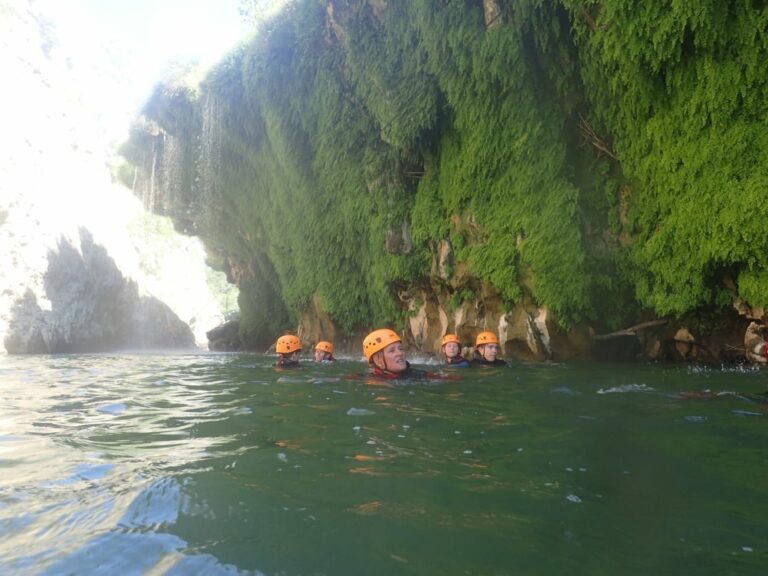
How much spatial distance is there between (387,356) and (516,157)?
6.20 meters

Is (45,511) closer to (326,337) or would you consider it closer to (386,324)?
(386,324)

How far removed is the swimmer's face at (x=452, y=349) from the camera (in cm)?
1077

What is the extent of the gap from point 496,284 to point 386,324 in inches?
244

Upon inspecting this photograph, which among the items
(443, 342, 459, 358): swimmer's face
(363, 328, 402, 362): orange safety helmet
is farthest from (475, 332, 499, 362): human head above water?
(363, 328, 402, 362): orange safety helmet

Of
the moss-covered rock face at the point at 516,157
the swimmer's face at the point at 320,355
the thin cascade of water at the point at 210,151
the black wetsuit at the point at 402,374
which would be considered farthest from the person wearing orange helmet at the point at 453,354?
the thin cascade of water at the point at 210,151

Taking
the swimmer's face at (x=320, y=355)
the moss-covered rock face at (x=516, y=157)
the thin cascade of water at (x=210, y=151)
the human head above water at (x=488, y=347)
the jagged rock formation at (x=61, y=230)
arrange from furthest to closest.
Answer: the jagged rock formation at (x=61, y=230) < the thin cascade of water at (x=210, y=151) < the swimmer's face at (x=320, y=355) < the human head above water at (x=488, y=347) < the moss-covered rock face at (x=516, y=157)

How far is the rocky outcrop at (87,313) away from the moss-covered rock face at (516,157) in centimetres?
1742

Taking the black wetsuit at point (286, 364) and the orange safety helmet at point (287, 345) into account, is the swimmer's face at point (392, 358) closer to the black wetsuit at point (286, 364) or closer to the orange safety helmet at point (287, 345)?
the black wetsuit at point (286, 364)

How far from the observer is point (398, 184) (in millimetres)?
15750

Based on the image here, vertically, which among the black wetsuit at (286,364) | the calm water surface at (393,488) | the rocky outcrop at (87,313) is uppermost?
the rocky outcrop at (87,313)

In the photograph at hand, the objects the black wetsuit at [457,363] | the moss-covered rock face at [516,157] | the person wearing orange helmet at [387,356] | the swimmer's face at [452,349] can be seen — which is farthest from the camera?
the swimmer's face at [452,349]

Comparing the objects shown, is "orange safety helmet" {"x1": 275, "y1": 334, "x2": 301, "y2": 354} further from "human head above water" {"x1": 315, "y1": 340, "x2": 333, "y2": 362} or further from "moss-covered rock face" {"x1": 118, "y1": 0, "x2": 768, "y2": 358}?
"moss-covered rock face" {"x1": 118, "y1": 0, "x2": 768, "y2": 358}

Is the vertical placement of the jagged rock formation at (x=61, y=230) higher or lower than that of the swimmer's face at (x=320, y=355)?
higher

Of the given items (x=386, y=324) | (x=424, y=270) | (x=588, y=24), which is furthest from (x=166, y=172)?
(x=588, y=24)
